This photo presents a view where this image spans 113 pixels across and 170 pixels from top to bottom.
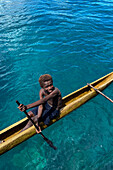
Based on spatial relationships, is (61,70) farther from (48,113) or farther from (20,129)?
(20,129)

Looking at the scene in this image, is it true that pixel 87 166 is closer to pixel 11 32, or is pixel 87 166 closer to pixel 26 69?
pixel 26 69

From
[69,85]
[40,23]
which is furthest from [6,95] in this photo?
[40,23]

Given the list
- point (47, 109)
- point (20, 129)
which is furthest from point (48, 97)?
point (20, 129)

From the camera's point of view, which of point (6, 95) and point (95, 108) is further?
point (6, 95)

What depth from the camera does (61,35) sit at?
10.9 m

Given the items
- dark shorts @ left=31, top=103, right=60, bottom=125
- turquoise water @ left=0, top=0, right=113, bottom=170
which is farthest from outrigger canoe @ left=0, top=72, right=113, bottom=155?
turquoise water @ left=0, top=0, right=113, bottom=170

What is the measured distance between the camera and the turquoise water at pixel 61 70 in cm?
441

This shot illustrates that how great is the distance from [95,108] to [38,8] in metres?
15.6

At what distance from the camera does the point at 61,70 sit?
25.5 feet

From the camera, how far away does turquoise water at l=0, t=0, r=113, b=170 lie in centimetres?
441

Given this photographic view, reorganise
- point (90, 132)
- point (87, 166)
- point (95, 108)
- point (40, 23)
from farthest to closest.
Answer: point (40, 23) < point (95, 108) < point (90, 132) < point (87, 166)

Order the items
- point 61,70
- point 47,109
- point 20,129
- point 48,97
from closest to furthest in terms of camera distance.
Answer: point 48,97, point 47,109, point 20,129, point 61,70

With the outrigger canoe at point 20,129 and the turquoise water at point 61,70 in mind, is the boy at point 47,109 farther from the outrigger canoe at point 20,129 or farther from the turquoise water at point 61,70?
the turquoise water at point 61,70

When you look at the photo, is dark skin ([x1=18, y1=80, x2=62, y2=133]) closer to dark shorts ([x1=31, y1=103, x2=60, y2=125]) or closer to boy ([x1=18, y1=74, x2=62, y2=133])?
boy ([x1=18, y1=74, x2=62, y2=133])
